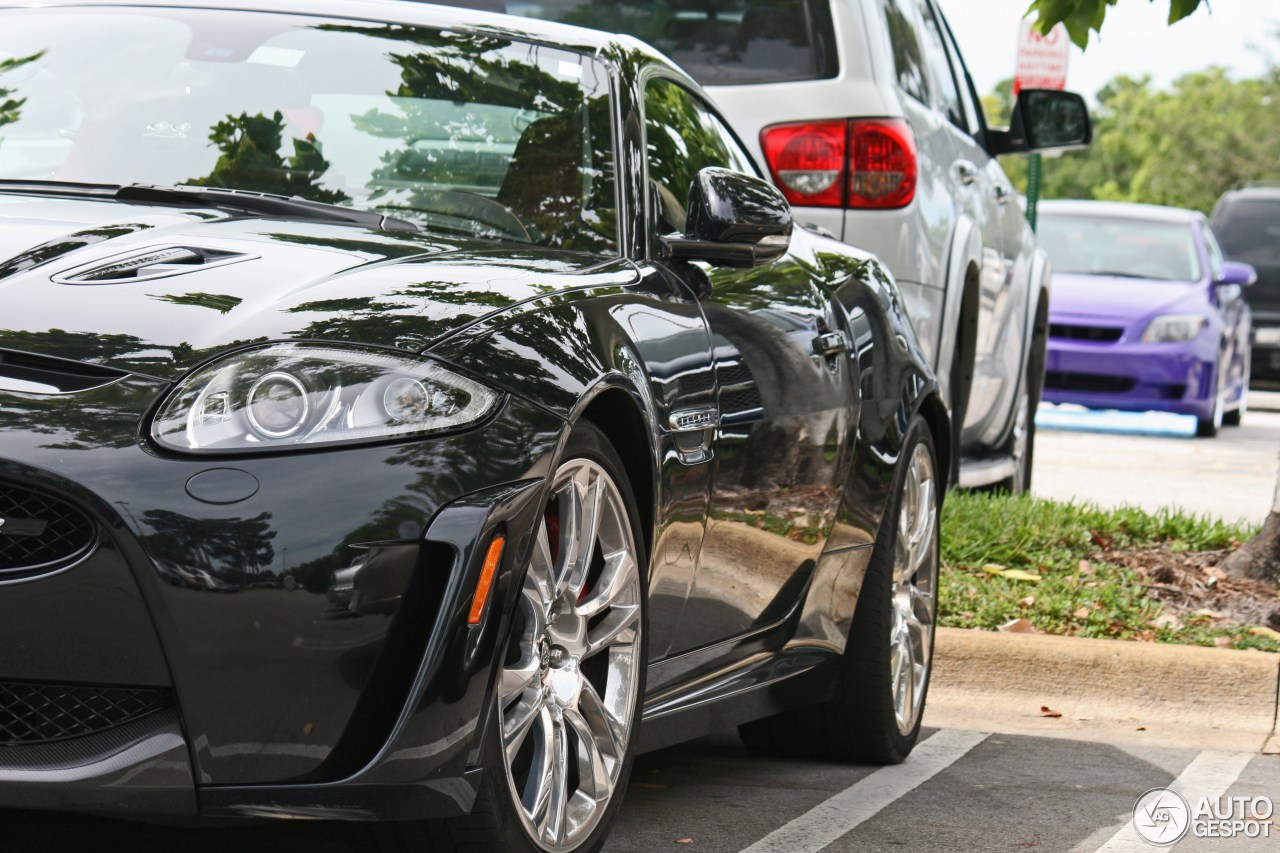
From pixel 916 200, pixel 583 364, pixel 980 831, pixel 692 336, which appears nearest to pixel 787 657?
pixel 980 831

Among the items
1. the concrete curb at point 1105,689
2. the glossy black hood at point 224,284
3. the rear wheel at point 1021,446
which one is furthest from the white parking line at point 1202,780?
the rear wheel at point 1021,446

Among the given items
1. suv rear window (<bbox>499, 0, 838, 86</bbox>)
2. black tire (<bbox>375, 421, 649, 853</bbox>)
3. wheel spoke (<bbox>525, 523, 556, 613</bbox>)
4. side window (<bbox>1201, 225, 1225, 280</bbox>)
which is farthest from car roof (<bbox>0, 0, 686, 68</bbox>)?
side window (<bbox>1201, 225, 1225, 280</bbox>)

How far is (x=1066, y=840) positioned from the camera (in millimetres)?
4383

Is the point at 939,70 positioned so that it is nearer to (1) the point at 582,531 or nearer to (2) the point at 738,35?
(2) the point at 738,35

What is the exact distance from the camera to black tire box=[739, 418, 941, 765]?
16.2ft

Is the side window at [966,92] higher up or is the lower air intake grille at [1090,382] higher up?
the side window at [966,92]

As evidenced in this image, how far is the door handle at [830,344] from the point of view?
15.1 ft

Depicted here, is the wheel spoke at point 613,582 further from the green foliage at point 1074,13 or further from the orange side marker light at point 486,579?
the green foliage at point 1074,13

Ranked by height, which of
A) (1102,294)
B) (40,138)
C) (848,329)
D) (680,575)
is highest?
(40,138)

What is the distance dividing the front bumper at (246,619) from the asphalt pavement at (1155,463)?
6201 mm

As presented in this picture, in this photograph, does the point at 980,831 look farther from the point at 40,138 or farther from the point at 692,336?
the point at 40,138

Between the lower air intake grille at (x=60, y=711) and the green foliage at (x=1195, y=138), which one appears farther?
the green foliage at (x=1195, y=138)

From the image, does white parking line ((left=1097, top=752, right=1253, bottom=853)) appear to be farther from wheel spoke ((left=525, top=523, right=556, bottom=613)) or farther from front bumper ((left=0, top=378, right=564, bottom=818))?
front bumper ((left=0, top=378, right=564, bottom=818))

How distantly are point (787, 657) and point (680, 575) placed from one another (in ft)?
2.37
